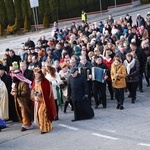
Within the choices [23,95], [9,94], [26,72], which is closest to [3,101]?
[9,94]

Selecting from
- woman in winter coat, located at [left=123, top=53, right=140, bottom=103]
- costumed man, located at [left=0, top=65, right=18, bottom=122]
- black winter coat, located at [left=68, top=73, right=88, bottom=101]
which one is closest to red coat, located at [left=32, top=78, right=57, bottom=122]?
black winter coat, located at [left=68, top=73, right=88, bottom=101]

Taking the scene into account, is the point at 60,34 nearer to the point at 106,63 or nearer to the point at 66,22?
the point at 106,63

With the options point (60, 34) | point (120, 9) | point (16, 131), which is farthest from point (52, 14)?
point (16, 131)

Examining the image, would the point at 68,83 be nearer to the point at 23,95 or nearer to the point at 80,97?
the point at 80,97

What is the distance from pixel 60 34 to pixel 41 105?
13.4 metres

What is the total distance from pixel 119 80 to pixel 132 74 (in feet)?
3.08

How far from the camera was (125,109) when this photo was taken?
13289 millimetres

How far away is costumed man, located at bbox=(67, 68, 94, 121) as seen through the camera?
40.5 feet

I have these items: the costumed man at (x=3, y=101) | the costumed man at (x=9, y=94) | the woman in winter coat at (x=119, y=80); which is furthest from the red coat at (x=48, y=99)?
the woman in winter coat at (x=119, y=80)

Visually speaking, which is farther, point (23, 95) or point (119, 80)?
point (119, 80)

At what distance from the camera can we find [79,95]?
12398 millimetres

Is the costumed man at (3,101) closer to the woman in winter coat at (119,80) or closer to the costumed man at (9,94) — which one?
the costumed man at (9,94)

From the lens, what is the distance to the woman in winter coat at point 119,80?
43.7 ft

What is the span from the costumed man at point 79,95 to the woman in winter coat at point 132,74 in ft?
6.78
